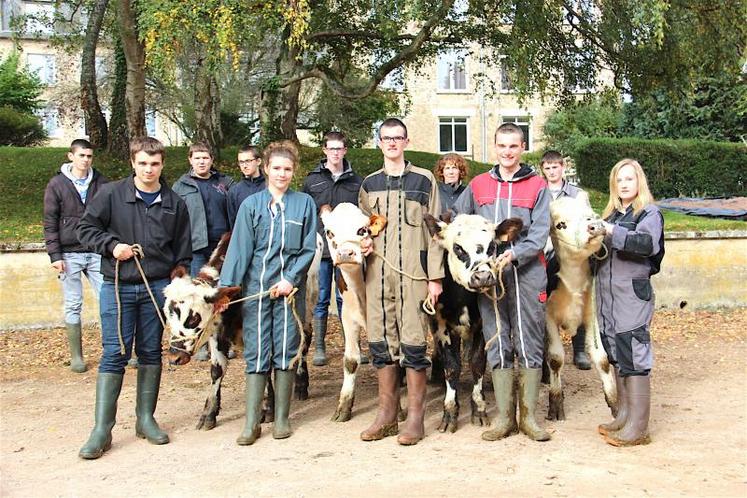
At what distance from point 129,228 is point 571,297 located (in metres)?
3.29

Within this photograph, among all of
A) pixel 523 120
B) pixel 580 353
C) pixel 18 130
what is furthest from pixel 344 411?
pixel 523 120

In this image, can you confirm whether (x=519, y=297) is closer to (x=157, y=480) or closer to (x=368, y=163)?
(x=157, y=480)

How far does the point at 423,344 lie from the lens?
534 cm

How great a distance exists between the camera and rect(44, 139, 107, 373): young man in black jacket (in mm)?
7379

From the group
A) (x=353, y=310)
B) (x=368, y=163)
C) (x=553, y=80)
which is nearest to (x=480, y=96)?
(x=368, y=163)

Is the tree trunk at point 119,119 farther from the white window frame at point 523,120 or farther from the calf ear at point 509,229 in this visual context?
the white window frame at point 523,120

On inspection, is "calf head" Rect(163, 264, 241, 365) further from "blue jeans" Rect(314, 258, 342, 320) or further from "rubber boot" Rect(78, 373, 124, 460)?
"blue jeans" Rect(314, 258, 342, 320)

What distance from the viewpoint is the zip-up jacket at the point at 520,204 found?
17.0 ft

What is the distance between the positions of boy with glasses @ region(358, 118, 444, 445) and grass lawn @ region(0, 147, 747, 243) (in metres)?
6.22

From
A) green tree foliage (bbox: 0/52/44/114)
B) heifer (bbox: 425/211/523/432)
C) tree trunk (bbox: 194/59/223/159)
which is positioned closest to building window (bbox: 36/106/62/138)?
green tree foliage (bbox: 0/52/44/114)

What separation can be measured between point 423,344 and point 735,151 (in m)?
19.0

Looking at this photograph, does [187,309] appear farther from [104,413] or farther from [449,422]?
[449,422]

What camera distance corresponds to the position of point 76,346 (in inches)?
303

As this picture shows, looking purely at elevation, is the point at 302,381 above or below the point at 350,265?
below
